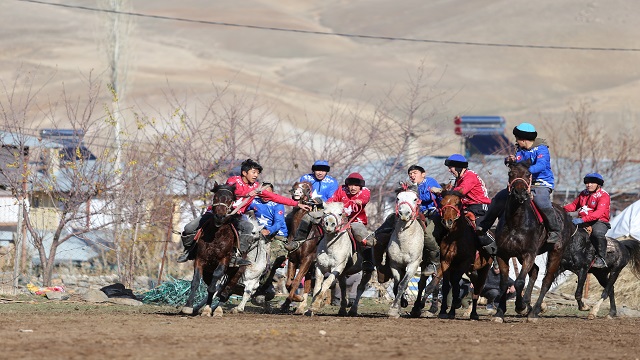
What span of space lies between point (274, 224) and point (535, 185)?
4.55m

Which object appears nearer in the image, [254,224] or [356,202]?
[254,224]

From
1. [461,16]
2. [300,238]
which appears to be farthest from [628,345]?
[461,16]

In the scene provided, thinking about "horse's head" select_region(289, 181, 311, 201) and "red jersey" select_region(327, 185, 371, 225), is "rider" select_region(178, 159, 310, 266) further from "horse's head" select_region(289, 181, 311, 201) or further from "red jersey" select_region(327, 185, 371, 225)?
"red jersey" select_region(327, 185, 371, 225)

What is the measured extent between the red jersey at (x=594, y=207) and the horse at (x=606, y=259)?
378 mm

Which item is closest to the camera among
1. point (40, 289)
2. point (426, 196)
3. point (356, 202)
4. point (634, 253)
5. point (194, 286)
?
point (194, 286)

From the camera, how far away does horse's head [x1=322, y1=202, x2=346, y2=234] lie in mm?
18172

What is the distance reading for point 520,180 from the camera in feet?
58.4

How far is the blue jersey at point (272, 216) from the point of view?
66.4ft

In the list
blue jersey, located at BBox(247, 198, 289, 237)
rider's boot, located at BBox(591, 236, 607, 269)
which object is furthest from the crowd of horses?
rider's boot, located at BBox(591, 236, 607, 269)

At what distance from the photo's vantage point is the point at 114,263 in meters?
31.1

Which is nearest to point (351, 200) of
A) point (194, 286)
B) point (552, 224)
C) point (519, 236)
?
point (519, 236)

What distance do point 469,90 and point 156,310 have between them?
105m

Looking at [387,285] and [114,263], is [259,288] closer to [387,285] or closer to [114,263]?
[387,285]

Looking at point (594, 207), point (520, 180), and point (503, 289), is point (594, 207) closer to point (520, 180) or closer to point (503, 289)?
point (503, 289)
